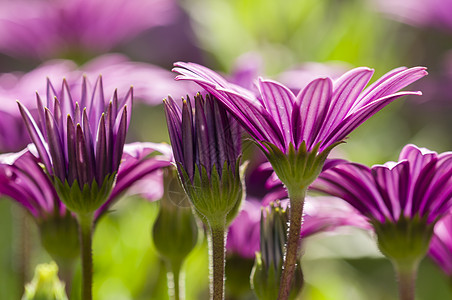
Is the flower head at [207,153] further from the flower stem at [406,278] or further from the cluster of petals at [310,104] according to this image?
the flower stem at [406,278]

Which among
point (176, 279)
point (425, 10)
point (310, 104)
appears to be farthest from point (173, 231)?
point (425, 10)

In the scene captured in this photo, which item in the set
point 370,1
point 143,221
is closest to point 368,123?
point 370,1

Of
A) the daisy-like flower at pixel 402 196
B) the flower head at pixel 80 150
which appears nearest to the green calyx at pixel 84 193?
the flower head at pixel 80 150

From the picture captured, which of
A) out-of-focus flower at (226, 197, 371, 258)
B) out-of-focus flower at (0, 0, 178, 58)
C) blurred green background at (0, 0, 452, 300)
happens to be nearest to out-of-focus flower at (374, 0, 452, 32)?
blurred green background at (0, 0, 452, 300)

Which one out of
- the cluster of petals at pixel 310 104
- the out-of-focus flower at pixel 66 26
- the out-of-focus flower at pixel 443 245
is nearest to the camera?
the cluster of petals at pixel 310 104

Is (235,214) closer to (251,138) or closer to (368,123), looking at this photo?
(251,138)

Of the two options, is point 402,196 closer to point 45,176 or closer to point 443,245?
point 443,245
